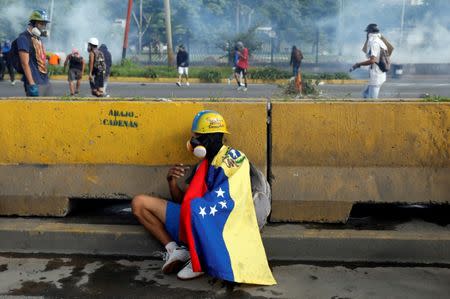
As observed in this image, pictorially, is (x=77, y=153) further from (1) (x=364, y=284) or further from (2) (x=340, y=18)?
(2) (x=340, y=18)

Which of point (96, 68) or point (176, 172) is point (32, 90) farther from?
point (96, 68)

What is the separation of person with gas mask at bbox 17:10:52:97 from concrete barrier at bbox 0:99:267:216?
7.42 ft

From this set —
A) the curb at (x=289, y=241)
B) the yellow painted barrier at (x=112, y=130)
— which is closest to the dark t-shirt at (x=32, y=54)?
the yellow painted barrier at (x=112, y=130)

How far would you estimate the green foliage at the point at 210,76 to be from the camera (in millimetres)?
25734

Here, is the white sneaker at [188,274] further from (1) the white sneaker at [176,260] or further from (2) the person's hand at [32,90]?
(2) the person's hand at [32,90]

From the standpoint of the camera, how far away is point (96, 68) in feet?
43.1

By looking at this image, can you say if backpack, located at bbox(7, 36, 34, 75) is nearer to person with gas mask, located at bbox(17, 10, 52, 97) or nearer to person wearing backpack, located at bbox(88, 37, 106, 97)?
person with gas mask, located at bbox(17, 10, 52, 97)

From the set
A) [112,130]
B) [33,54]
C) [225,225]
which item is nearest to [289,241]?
[225,225]

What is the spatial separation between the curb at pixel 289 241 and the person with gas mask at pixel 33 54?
2.62m

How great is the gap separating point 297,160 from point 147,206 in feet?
4.11

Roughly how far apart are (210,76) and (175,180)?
21.4 metres

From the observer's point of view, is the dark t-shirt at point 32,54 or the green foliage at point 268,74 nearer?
the dark t-shirt at point 32,54

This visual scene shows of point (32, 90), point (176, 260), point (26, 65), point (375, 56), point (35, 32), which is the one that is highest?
point (35, 32)

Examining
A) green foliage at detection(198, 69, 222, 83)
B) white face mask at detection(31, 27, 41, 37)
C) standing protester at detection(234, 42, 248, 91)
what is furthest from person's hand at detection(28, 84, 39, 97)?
green foliage at detection(198, 69, 222, 83)
